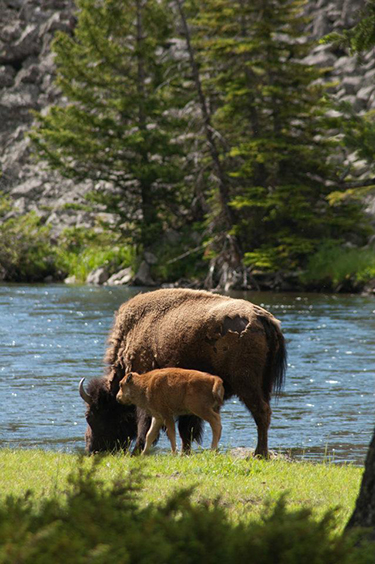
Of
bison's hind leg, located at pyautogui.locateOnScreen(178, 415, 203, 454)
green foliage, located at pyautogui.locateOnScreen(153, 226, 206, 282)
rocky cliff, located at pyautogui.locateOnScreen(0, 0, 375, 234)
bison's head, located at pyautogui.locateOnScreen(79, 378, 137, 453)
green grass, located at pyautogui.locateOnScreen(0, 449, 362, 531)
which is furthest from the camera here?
rocky cliff, located at pyautogui.locateOnScreen(0, 0, 375, 234)

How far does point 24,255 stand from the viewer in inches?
1668

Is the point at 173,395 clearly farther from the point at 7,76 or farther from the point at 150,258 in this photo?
the point at 7,76

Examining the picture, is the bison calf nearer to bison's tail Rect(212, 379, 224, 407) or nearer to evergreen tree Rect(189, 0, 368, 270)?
bison's tail Rect(212, 379, 224, 407)

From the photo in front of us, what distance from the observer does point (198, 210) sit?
138 ft

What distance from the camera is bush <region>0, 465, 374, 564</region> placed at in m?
3.30

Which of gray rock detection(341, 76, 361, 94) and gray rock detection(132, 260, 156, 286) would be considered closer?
gray rock detection(132, 260, 156, 286)

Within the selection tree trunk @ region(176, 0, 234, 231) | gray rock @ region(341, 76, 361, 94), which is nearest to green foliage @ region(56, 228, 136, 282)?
tree trunk @ region(176, 0, 234, 231)

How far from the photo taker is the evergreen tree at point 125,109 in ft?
132

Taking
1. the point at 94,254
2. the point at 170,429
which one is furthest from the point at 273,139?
the point at 170,429

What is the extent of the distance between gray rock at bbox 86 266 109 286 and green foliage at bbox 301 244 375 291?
10446mm

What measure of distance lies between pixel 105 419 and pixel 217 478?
125 inches

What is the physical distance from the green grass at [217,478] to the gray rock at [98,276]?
106ft

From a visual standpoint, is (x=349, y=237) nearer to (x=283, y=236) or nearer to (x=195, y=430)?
(x=283, y=236)

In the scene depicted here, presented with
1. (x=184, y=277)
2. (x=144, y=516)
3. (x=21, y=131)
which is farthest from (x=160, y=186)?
(x=144, y=516)
